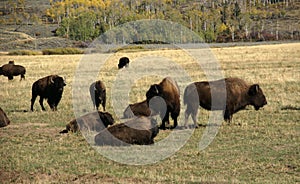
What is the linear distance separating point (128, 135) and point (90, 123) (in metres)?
2.30

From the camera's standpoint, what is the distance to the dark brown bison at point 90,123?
46.4 feet

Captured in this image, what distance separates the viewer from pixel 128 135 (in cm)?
1220

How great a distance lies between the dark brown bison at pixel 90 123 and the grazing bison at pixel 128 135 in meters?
1.70

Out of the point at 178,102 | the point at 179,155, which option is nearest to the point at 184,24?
the point at 178,102

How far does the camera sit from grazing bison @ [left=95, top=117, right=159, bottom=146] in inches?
480

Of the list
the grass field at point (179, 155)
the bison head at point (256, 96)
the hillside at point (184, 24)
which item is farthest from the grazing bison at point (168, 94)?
the hillside at point (184, 24)

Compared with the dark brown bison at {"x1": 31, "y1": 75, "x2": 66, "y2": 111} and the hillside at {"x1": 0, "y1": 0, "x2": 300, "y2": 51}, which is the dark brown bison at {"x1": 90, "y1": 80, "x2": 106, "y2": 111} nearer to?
the dark brown bison at {"x1": 31, "y1": 75, "x2": 66, "y2": 111}

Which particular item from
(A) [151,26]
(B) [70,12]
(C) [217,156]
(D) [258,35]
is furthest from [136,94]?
(B) [70,12]

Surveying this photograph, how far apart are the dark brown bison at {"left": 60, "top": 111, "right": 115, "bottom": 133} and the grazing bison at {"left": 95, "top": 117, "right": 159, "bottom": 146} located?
1701 mm

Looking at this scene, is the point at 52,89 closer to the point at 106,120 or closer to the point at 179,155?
the point at 106,120

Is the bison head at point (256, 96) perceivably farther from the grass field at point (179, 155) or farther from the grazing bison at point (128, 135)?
the grazing bison at point (128, 135)

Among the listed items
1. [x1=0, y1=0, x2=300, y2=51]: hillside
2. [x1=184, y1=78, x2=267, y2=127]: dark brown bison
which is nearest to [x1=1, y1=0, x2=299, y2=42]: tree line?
[x1=0, y1=0, x2=300, y2=51]: hillside

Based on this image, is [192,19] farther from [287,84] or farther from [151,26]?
[287,84]

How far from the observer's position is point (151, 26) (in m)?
97.3
